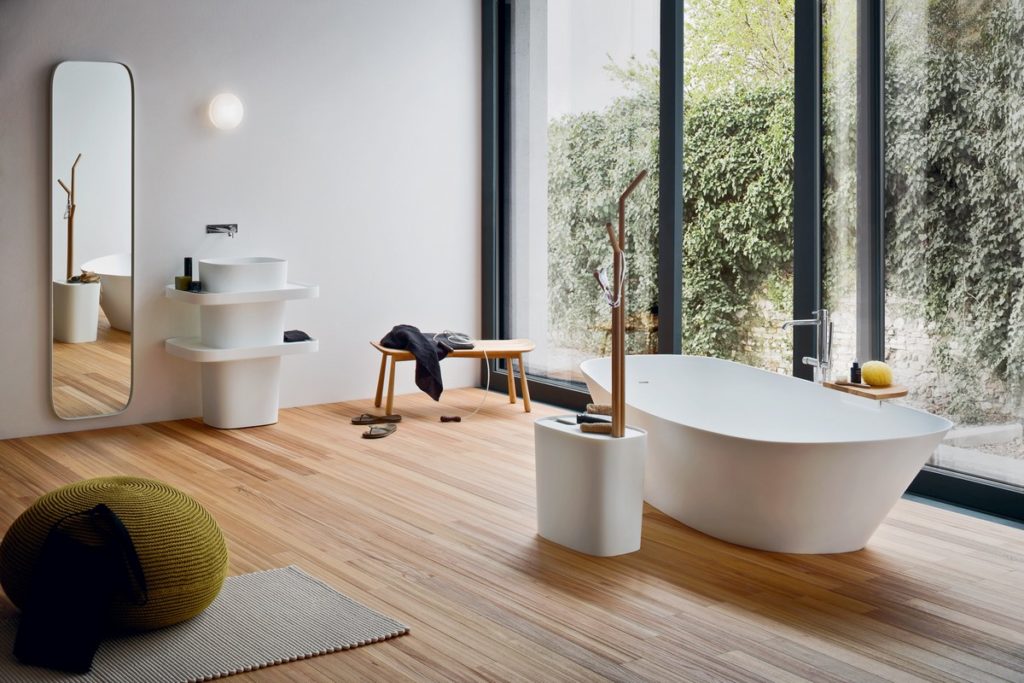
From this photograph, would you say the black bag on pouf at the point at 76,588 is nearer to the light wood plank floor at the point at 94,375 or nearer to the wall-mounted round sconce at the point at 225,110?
the light wood plank floor at the point at 94,375

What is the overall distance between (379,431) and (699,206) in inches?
76.9

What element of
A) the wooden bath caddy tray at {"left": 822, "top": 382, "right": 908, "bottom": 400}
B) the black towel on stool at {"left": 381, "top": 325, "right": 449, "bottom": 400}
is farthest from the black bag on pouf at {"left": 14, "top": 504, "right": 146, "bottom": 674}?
the black towel on stool at {"left": 381, "top": 325, "right": 449, "bottom": 400}

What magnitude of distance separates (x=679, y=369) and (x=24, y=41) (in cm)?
347

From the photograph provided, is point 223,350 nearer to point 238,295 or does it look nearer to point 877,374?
point 238,295

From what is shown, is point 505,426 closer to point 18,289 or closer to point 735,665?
point 18,289

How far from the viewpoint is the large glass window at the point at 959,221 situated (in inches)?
151

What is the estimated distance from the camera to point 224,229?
18.8 ft

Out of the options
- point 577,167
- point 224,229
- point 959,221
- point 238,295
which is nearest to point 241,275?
point 238,295

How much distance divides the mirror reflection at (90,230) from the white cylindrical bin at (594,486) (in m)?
2.86

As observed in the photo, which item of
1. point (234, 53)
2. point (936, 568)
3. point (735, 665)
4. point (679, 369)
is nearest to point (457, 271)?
point (234, 53)

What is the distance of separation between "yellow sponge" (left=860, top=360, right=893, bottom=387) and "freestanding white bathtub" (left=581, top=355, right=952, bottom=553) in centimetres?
13

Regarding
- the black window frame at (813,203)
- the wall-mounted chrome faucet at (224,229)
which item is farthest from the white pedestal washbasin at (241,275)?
the black window frame at (813,203)

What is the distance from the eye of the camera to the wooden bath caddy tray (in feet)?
12.5

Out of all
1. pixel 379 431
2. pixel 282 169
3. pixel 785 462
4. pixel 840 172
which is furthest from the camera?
pixel 282 169
